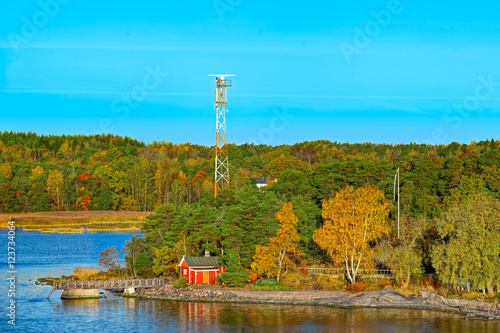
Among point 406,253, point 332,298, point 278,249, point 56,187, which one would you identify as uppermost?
point 56,187

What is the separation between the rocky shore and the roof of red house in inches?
93.6

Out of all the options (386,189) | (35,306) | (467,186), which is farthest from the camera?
(386,189)

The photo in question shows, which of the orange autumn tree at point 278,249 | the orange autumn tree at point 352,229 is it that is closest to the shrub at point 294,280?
the orange autumn tree at point 278,249

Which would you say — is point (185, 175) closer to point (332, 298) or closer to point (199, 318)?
point (332, 298)

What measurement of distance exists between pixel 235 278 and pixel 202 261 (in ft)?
11.9

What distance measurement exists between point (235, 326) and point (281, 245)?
39.1ft

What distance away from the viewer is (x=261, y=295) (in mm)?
51219

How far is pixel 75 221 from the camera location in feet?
383

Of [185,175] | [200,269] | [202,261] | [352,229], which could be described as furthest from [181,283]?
[185,175]

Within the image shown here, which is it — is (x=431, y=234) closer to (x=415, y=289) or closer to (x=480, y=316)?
(x=415, y=289)

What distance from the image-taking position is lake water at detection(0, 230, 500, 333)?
42.8 meters

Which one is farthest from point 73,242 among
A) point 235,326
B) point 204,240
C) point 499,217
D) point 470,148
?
point 470,148
